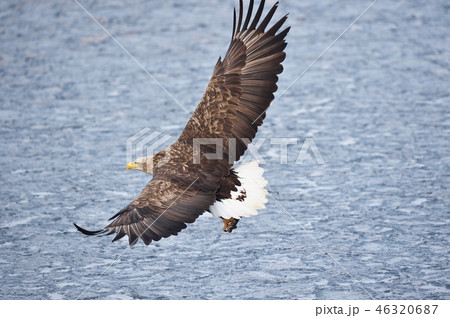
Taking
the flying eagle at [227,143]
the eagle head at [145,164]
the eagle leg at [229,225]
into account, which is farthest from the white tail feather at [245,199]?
the eagle head at [145,164]

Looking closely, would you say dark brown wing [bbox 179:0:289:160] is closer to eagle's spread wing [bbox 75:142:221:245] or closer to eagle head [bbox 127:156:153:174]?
eagle's spread wing [bbox 75:142:221:245]

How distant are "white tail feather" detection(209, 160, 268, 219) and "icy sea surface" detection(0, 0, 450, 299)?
1.06ft

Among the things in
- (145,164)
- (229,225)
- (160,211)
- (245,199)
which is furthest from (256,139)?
(160,211)

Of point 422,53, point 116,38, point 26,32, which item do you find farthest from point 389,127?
point 26,32

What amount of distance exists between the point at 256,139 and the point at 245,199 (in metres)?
1.96

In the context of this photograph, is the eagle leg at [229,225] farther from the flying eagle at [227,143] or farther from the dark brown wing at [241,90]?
the dark brown wing at [241,90]

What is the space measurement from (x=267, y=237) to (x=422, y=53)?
4.27 meters

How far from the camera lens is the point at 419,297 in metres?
4.59

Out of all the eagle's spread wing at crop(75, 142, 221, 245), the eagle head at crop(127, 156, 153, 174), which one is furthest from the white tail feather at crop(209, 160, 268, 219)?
the eagle head at crop(127, 156, 153, 174)

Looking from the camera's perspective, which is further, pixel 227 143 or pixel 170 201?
pixel 227 143

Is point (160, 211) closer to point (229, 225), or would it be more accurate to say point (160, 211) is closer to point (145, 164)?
point (145, 164)

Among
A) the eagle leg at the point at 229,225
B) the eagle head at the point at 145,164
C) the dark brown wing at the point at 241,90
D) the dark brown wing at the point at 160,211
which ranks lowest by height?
the eagle leg at the point at 229,225

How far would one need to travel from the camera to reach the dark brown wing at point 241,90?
517 centimetres

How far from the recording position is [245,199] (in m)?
5.20
